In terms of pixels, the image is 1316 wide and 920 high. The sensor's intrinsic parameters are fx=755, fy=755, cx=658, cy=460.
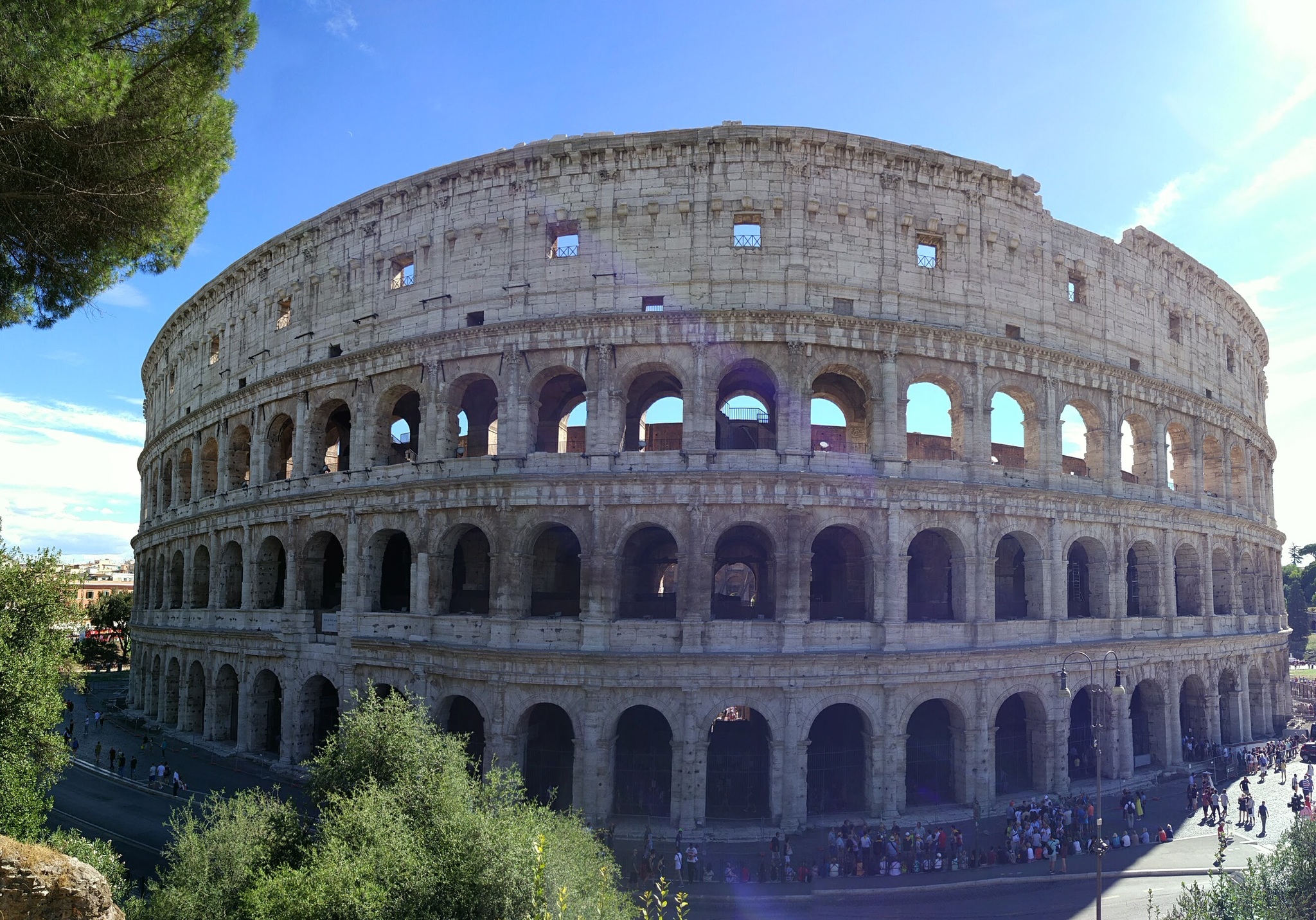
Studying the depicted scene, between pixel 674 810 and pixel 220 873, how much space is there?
10350mm

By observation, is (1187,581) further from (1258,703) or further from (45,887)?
(45,887)

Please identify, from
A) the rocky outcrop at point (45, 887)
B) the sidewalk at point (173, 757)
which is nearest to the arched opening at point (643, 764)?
the sidewalk at point (173, 757)

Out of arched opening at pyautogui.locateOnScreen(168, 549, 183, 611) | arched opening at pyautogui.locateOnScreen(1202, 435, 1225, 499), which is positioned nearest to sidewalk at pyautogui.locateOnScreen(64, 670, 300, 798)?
arched opening at pyautogui.locateOnScreen(168, 549, 183, 611)

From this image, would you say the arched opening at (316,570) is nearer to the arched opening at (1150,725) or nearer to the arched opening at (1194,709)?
the arched opening at (1150,725)

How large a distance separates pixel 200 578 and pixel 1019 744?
1254 inches

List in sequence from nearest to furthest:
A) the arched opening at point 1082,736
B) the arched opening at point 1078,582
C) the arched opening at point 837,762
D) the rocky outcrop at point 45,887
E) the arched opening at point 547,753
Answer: the rocky outcrop at point 45,887
the arched opening at point 837,762
the arched opening at point 547,753
the arched opening at point 1082,736
the arched opening at point 1078,582

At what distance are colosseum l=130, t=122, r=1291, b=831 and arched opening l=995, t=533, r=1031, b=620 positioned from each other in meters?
0.13

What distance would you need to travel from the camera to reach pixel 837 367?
22062 mm

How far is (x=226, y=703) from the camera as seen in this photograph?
28594mm

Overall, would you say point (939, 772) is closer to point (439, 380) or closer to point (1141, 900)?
point (1141, 900)

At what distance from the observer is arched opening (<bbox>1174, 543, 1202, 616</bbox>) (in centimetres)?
2800

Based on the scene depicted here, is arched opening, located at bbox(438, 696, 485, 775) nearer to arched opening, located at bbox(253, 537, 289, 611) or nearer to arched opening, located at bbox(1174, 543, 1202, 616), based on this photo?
arched opening, located at bbox(253, 537, 289, 611)

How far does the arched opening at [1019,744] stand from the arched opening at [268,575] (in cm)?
2503

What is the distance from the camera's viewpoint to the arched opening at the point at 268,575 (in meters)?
27.5
